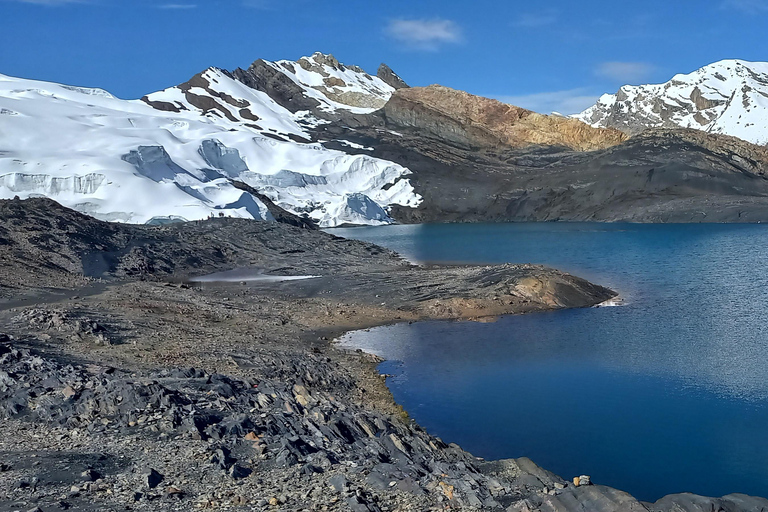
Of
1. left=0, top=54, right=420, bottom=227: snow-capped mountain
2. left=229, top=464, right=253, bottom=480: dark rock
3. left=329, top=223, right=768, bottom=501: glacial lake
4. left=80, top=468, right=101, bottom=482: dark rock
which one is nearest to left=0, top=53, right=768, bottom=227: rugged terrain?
left=0, top=54, right=420, bottom=227: snow-capped mountain

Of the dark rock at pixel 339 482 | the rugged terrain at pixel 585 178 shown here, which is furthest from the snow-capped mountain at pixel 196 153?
the dark rock at pixel 339 482

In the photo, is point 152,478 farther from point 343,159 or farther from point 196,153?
point 343,159

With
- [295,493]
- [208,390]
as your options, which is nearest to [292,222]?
[208,390]

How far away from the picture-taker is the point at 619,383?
76.2 feet

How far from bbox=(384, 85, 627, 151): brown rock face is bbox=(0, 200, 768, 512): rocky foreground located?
328ft

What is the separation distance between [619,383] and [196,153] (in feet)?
299

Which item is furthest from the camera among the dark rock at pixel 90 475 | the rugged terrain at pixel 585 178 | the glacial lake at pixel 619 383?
the rugged terrain at pixel 585 178

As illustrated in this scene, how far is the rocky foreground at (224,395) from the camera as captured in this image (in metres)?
11.5

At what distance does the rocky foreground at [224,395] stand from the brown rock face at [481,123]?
100098mm

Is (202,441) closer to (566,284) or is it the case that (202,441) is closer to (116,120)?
(566,284)

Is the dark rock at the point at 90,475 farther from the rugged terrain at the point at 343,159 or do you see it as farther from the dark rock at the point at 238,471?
the rugged terrain at the point at 343,159

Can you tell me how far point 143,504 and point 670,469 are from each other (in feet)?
38.3

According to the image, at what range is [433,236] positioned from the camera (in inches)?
3452

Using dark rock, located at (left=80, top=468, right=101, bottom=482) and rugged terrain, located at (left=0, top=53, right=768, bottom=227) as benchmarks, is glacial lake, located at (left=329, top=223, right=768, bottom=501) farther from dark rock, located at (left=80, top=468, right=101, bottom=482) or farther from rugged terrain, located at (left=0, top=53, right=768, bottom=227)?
rugged terrain, located at (left=0, top=53, right=768, bottom=227)
